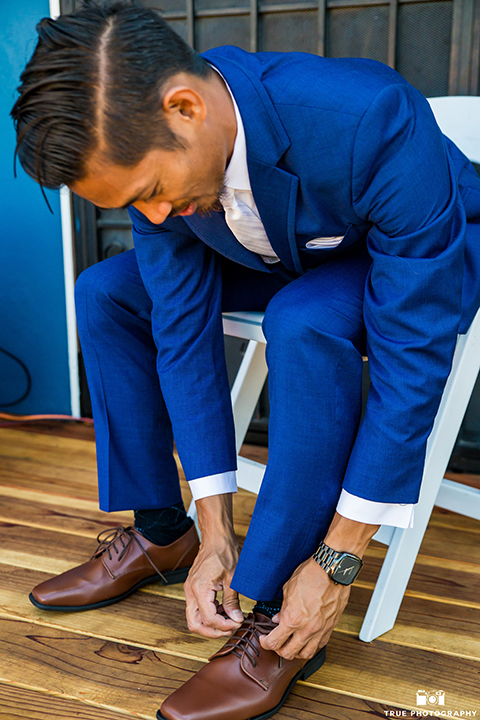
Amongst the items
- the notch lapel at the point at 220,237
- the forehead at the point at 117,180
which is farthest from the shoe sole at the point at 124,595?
the forehead at the point at 117,180

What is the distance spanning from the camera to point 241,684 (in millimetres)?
779

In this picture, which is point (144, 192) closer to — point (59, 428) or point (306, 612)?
point (306, 612)

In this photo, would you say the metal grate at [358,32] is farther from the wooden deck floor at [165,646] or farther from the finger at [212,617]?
the finger at [212,617]

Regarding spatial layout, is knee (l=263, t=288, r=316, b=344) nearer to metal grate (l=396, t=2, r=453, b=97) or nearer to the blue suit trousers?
the blue suit trousers

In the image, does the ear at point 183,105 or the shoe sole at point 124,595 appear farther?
the shoe sole at point 124,595

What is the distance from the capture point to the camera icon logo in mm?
815

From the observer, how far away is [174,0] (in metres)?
1.64

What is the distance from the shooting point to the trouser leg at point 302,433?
750 millimetres

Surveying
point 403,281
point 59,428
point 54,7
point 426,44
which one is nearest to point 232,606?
point 403,281

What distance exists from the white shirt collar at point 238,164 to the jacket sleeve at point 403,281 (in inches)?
6.0

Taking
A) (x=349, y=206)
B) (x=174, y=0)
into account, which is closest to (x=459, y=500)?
(x=349, y=206)

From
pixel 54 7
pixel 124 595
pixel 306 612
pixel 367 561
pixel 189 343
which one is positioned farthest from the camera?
pixel 54 7

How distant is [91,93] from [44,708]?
77cm

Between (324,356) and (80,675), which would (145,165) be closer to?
(324,356)
